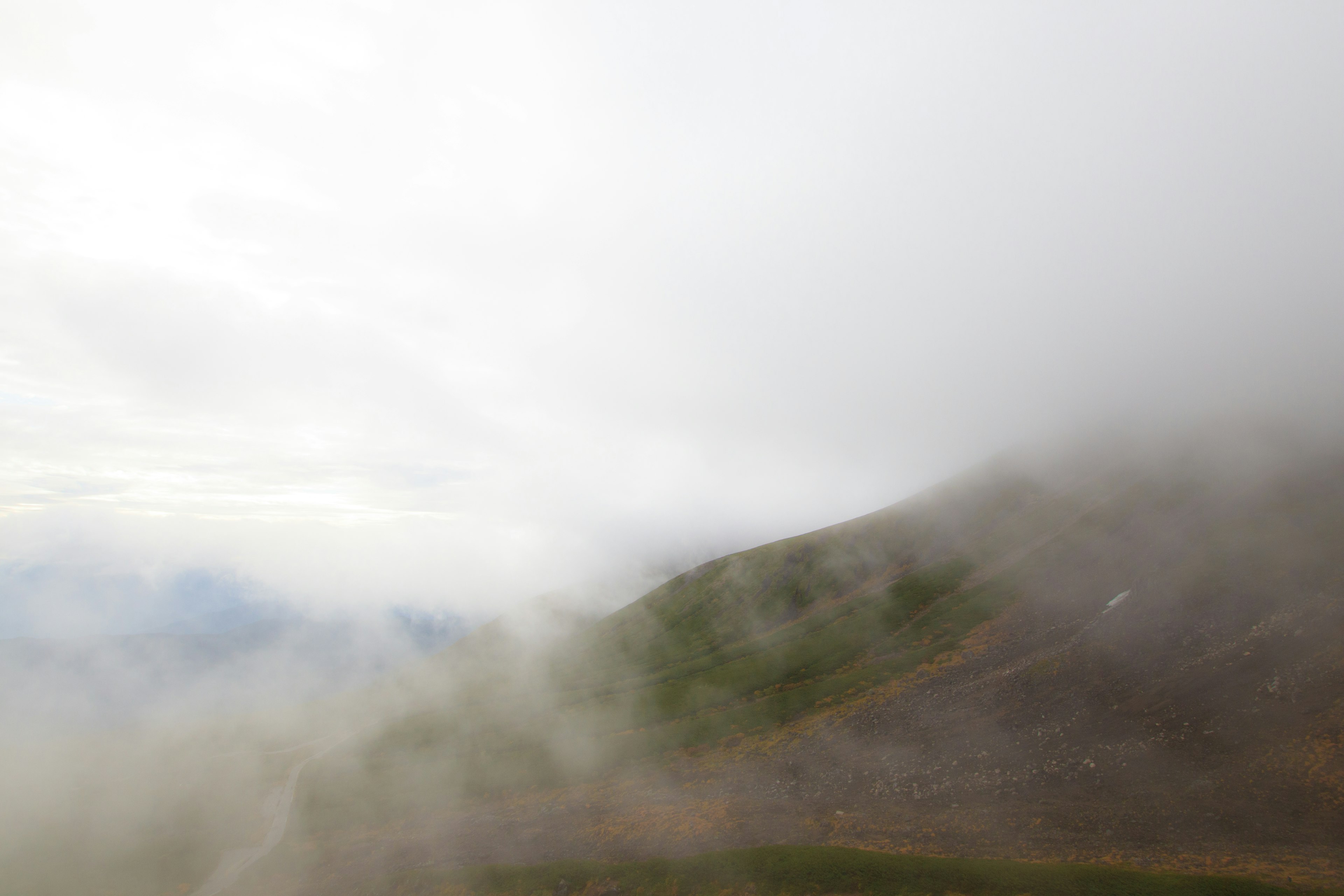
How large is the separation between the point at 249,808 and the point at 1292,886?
565 feet

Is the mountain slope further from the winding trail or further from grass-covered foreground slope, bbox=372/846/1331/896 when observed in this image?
the winding trail

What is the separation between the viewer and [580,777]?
4026 inches

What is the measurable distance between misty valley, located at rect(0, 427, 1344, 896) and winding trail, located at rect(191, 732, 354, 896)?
703 millimetres

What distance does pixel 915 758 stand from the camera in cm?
7750

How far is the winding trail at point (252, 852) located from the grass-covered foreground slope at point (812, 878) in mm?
36050

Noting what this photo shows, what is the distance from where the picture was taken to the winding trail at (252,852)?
8844 centimetres

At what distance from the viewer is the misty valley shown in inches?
2233

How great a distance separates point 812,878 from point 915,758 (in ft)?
91.0

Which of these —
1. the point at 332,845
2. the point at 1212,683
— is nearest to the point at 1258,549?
the point at 1212,683

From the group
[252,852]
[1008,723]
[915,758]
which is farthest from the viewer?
[252,852]

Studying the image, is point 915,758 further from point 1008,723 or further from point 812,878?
point 812,878

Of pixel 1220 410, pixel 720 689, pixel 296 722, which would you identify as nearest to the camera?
pixel 720 689

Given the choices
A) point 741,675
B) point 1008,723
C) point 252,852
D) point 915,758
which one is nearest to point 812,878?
point 915,758

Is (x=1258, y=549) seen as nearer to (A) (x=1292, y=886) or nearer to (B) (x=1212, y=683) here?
(B) (x=1212, y=683)
